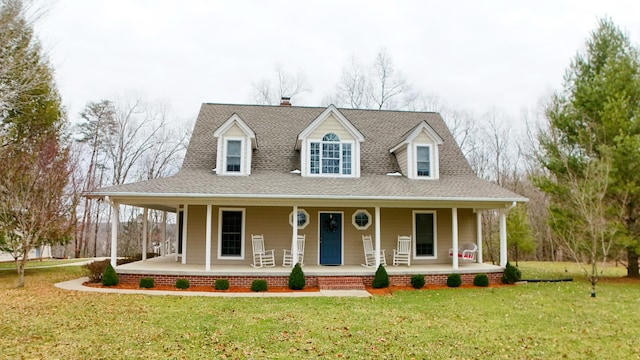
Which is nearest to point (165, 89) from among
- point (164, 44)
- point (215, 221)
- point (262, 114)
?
point (164, 44)

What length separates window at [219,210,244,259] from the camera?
568 inches

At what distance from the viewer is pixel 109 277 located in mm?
12188

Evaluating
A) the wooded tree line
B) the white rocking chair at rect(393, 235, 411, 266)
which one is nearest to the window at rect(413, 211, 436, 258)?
the white rocking chair at rect(393, 235, 411, 266)

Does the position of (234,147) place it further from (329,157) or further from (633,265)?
(633,265)

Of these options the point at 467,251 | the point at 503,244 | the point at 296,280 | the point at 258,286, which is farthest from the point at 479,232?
the point at 258,286

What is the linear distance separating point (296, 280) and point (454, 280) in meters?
5.00

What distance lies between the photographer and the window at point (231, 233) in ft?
47.3

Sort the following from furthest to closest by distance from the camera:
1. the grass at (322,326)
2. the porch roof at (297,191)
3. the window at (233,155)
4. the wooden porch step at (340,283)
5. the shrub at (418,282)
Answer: the window at (233,155)
the shrub at (418,282)
the porch roof at (297,191)
the wooden porch step at (340,283)
the grass at (322,326)

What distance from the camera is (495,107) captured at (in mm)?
33875

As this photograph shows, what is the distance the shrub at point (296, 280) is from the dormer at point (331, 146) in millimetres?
4149

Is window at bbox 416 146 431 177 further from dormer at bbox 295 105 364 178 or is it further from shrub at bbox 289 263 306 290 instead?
shrub at bbox 289 263 306 290

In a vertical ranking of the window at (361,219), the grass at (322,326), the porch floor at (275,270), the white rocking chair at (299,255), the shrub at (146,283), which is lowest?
the grass at (322,326)

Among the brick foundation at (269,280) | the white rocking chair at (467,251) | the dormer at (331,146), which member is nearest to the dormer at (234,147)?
the dormer at (331,146)

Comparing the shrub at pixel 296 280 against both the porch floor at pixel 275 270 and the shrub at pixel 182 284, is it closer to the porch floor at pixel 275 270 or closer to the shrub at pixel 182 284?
the porch floor at pixel 275 270
